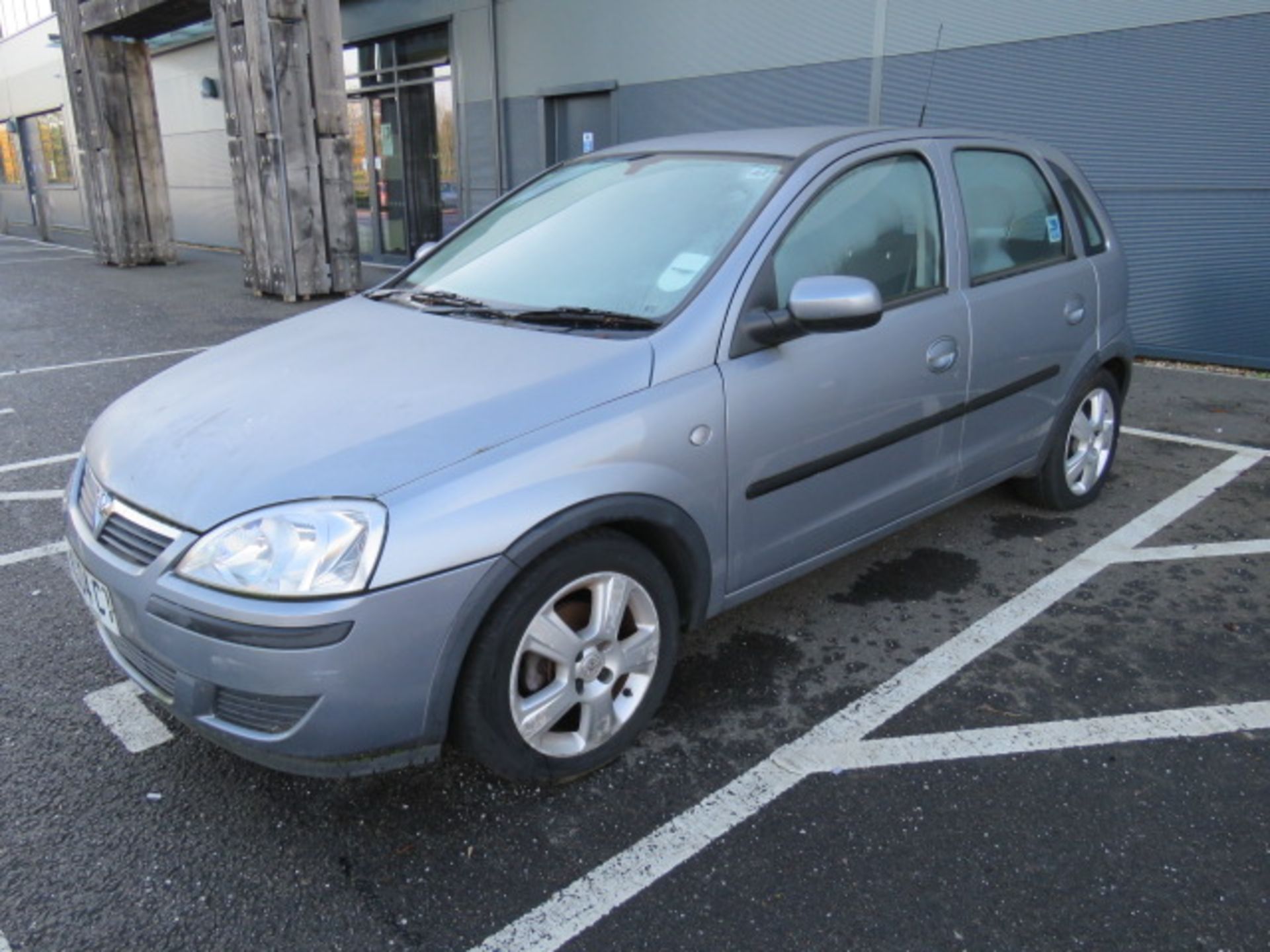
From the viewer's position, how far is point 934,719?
9.22ft

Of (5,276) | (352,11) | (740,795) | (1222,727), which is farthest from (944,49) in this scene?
(5,276)

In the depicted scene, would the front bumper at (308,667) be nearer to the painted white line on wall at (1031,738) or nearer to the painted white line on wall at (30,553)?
the painted white line on wall at (1031,738)

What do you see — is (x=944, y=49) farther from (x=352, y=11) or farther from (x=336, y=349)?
(x=352, y=11)

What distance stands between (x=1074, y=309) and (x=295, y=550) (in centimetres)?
330

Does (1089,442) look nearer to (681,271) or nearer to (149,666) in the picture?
(681,271)

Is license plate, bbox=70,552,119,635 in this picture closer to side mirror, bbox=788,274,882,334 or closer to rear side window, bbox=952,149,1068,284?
side mirror, bbox=788,274,882,334

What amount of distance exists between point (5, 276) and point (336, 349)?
15161 mm

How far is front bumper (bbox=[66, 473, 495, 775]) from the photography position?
2029 mm

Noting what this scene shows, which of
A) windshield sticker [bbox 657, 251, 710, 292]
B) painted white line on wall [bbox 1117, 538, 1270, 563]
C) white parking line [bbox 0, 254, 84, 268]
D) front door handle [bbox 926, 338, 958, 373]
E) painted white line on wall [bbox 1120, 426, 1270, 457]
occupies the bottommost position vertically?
white parking line [bbox 0, 254, 84, 268]

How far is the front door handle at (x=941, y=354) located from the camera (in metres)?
3.24

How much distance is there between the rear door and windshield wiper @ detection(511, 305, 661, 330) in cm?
140

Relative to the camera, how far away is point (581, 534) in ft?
7.81

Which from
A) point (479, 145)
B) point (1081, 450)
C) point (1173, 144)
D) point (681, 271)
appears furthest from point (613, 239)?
point (479, 145)

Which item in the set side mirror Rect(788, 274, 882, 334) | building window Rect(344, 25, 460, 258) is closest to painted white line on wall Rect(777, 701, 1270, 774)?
side mirror Rect(788, 274, 882, 334)
